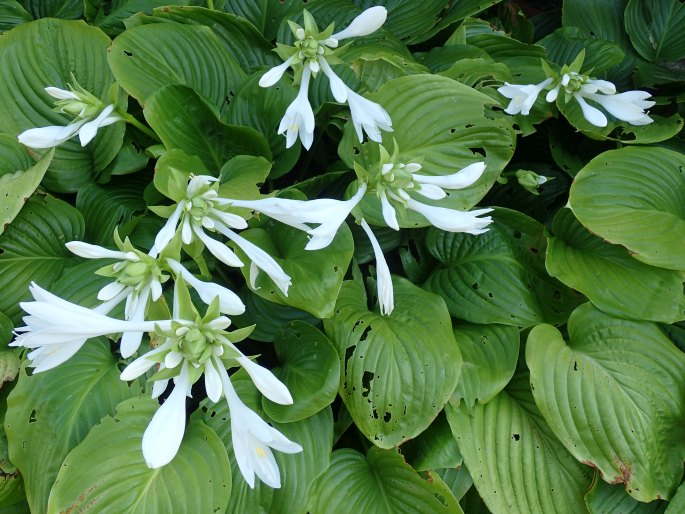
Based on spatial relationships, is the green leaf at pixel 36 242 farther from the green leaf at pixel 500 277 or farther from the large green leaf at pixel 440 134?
the green leaf at pixel 500 277

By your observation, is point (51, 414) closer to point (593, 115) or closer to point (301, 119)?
point (301, 119)

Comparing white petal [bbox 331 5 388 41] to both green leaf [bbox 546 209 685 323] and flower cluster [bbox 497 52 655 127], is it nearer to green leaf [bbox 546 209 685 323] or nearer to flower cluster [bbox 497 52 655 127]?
→ flower cluster [bbox 497 52 655 127]

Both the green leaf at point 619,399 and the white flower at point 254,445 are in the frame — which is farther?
the green leaf at point 619,399

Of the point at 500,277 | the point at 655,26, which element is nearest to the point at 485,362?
the point at 500,277

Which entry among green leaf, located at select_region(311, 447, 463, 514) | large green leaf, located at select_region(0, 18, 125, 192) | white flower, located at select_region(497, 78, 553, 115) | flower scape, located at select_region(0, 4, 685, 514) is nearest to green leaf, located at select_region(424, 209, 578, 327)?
flower scape, located at select_region(0, 4, 685, 514)

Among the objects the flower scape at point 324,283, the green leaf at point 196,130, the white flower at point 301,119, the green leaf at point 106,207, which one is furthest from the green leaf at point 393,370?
the green leaf at point 106,207

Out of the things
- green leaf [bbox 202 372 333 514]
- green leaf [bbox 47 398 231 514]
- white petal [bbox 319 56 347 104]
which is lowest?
green leaf [bbox 202 372 333 514]
